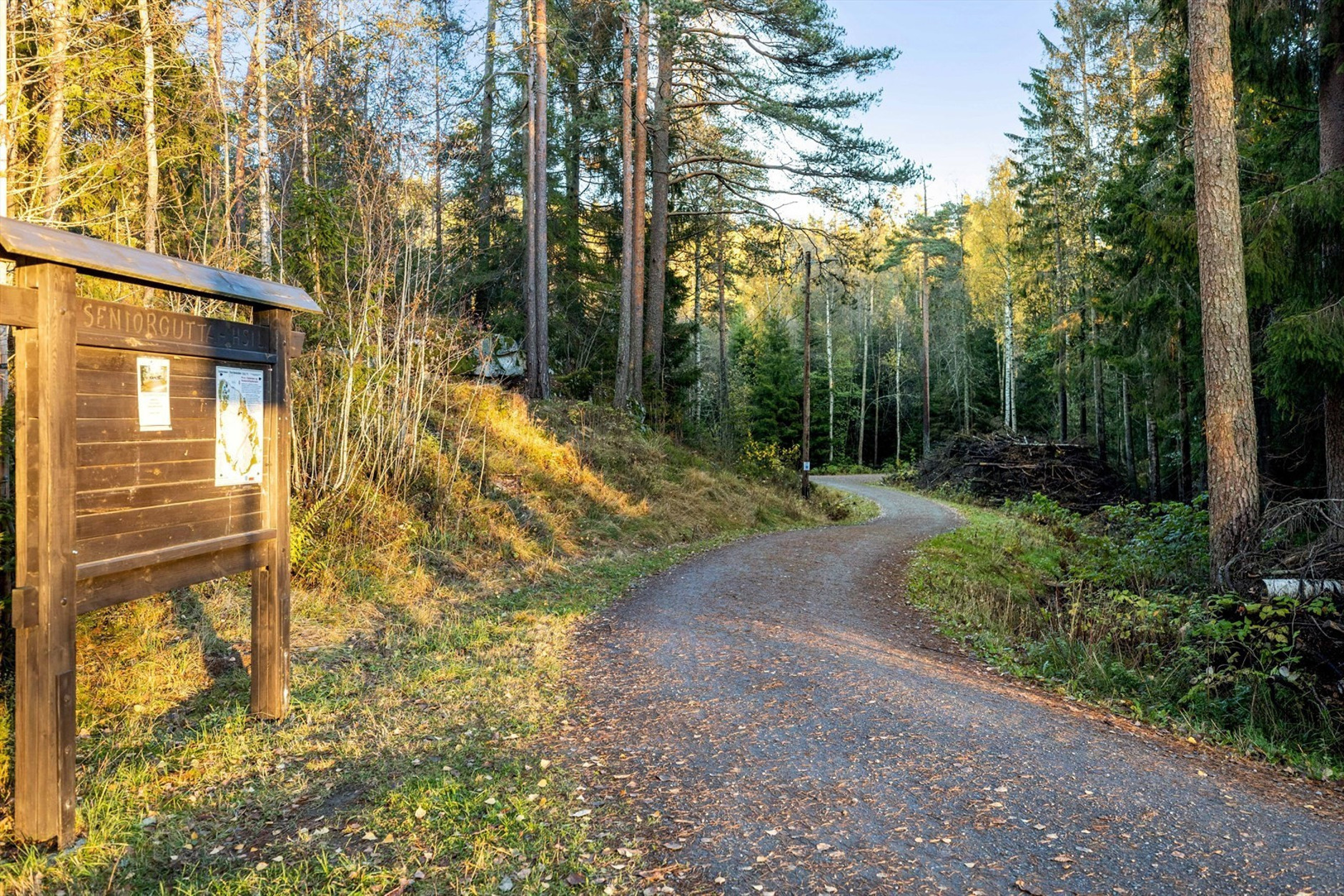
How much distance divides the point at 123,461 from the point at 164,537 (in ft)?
1.46

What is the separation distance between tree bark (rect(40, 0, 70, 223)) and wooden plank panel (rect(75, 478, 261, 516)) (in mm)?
2711

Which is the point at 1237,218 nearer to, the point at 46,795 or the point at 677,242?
the point at 46,795

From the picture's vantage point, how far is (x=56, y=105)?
616 cm

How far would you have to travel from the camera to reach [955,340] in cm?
4550

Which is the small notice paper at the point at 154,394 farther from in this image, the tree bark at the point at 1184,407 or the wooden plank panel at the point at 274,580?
the tree bark at the point at 1184,407

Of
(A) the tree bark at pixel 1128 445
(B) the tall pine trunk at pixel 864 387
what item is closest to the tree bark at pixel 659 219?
(A) the tree bark at pixel 1128 445

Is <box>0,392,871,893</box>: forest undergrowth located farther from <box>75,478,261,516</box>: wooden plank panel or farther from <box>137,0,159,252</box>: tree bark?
<box>137,0,159,252</box>: tree bark

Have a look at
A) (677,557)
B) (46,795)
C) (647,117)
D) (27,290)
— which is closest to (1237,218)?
(677,557)

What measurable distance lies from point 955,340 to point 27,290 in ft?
155

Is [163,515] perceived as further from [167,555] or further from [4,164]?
[4,164]

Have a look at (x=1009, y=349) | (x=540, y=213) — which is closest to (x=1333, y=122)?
(x=540, y=213)

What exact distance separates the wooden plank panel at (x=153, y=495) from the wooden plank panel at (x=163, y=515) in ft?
0.05

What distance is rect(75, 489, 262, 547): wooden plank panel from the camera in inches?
132

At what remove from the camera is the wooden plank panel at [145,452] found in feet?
11.0
